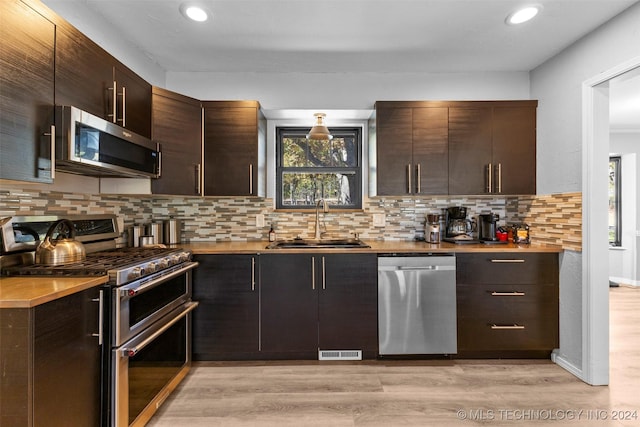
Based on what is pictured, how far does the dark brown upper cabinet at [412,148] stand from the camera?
2.82 meters

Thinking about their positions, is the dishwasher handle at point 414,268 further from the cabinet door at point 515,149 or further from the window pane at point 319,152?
the window pane at point 319,152

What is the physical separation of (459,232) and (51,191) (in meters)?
3.13

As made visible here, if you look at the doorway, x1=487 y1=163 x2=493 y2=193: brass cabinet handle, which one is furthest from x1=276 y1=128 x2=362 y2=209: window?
the doorway

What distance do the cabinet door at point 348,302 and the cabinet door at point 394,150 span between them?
69 centimetres

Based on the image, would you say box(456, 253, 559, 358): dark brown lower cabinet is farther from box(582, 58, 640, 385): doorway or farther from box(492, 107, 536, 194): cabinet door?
box(492, 107, 536, 194): cabinet door

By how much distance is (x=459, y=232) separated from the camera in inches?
120

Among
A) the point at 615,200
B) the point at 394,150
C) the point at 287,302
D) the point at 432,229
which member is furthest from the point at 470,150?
the point at 615,200

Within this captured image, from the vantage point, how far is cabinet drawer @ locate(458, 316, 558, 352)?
2551 millimetres

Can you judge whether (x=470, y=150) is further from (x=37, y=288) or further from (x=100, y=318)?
(x=37, y=288)

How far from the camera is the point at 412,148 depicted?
283 cm

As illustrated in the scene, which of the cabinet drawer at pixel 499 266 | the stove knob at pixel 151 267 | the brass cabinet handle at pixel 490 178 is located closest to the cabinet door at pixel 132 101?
the stove knob at pixel 151 267

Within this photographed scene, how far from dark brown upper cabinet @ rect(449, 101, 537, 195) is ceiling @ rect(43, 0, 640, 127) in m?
0.42

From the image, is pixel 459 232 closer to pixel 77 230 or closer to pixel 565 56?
pixel 565 56

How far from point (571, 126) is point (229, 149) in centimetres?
271
